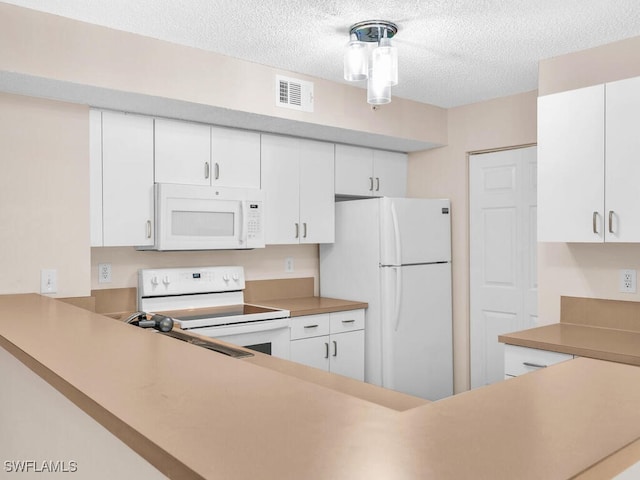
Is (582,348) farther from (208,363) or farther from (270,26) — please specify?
(270,26)

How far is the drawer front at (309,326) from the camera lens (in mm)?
3582

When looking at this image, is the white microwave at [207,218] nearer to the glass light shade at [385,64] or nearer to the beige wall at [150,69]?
the beige wall at [150,69]

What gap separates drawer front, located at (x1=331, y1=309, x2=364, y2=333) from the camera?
3822mm

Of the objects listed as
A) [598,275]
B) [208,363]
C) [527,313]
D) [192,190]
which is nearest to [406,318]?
[527,313]

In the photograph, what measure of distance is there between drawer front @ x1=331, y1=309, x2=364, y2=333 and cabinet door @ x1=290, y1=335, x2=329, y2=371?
11 cm

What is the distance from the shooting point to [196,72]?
9.89 ft

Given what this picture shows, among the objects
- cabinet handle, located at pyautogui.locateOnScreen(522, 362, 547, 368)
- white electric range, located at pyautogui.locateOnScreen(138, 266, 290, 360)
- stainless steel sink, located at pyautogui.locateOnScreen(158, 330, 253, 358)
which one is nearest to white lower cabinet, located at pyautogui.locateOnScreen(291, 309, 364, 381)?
white electric range, located at pyautogui.locateOnScreen(138, 266, 290, 360)

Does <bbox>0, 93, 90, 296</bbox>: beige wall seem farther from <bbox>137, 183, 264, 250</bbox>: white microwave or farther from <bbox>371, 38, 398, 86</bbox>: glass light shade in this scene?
<bbox>371, 38, 398, 86</bbox>: glass light shade

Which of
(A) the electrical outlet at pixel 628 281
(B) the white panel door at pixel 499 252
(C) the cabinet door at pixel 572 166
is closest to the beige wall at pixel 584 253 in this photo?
(A) the electrical outlet at pixel 628 281

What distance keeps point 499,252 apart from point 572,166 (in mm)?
1409

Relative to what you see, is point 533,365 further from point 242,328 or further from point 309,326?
point 242,328

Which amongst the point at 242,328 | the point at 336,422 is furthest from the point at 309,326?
the point at 336,422

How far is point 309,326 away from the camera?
12.0 feet

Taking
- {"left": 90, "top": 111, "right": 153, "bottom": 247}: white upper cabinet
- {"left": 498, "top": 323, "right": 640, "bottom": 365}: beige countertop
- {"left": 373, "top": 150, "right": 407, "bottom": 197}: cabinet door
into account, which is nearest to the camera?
{"left": 498, "top": 323, "right": 640, "bottom": 365}: beige countertop
